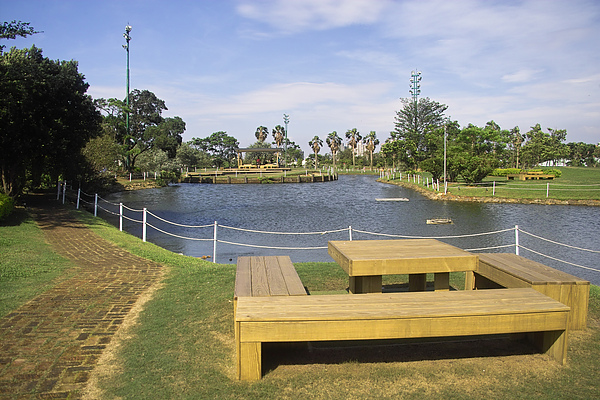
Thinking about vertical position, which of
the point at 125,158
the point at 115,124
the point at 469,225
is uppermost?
the point at 115,124

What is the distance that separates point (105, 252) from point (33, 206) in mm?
10209

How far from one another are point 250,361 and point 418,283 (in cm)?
316

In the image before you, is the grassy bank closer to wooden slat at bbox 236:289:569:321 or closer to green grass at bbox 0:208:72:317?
wooden slat at bbox 236:289:569:321

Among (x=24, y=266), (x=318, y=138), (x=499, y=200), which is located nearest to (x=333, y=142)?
(x=318, y=138)

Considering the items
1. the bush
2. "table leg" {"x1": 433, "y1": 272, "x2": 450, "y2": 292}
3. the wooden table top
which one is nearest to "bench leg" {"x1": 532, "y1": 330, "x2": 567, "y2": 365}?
the wooden table top

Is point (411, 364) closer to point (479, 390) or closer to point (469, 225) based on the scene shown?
point (479, 390)

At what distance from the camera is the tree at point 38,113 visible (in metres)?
15.8

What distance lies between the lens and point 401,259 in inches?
210

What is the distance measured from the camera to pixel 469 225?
20.2m

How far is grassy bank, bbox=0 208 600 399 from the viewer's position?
3875 mm

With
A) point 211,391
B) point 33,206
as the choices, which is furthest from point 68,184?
point 211,391

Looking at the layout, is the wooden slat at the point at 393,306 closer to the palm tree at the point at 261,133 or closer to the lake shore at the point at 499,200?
the lake shore at the point at 499,200

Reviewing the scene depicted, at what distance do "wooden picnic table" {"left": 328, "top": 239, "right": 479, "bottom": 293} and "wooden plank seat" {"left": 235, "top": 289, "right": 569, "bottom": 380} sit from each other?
96 cm

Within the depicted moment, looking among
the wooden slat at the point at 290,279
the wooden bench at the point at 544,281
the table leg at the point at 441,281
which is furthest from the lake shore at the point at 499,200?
the wooden slat at the point at 290,279
